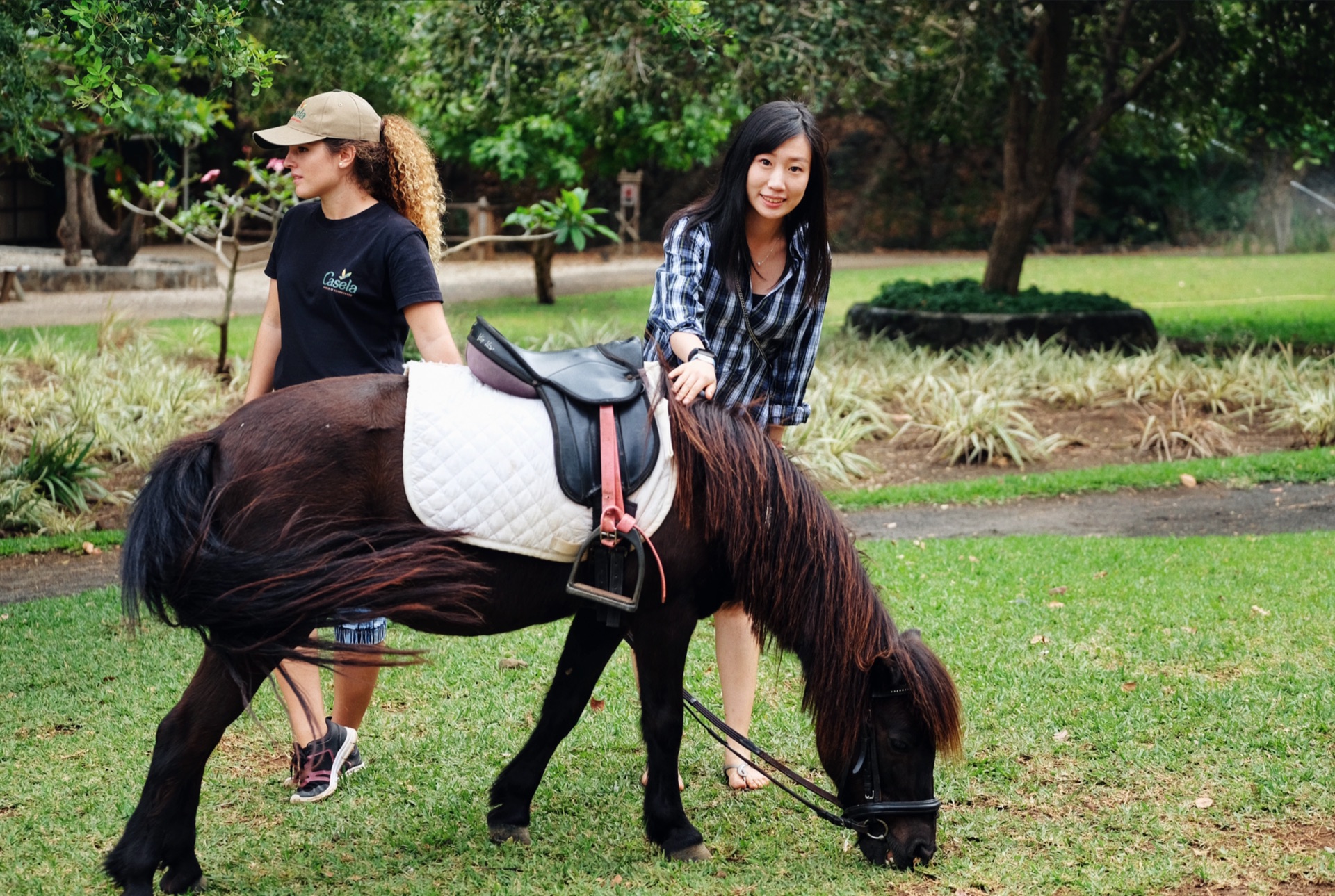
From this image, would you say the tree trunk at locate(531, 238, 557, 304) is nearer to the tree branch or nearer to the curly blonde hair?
the tree branch

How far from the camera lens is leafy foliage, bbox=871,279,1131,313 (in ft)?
39.7

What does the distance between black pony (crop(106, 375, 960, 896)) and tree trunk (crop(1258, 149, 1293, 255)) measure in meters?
25.0

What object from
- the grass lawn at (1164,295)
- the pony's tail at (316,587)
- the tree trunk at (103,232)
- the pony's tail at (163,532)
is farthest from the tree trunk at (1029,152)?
the tree trunk at (103,232)

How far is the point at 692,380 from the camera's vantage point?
3.12 metres

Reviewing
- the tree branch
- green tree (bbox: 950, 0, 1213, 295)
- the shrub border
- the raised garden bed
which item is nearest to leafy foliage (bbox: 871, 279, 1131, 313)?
the raised garden bed

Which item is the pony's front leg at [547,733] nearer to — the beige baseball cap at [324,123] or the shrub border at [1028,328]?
the beige baseball cap at [324,123]

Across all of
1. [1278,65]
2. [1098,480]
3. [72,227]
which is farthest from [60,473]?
[1278,65]

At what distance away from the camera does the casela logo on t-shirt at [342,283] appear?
10.9 feet

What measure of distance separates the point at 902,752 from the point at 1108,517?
4792 millimetres

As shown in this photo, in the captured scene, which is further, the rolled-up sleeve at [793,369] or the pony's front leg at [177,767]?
the rolled-up sleeve at [793,369]

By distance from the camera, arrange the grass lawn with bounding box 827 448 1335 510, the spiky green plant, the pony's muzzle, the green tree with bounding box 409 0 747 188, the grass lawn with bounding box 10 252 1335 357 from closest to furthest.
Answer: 1. the pony's muzzle
2. the spiky green plant
3. the grass lawn with bounding box 827 448 1335 510
4. the green tree with bounding box 409 0 747 188
5. the grass lawn with bounding box 10 252 1335 357

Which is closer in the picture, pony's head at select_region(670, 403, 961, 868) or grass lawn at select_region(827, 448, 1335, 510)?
pony's head at select_region(670, 403, 961, 868)

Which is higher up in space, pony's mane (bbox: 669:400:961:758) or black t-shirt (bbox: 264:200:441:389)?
black t-shirt (bbox: 264:200:441:389)

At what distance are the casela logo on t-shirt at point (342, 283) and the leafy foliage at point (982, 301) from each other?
9.61 m
